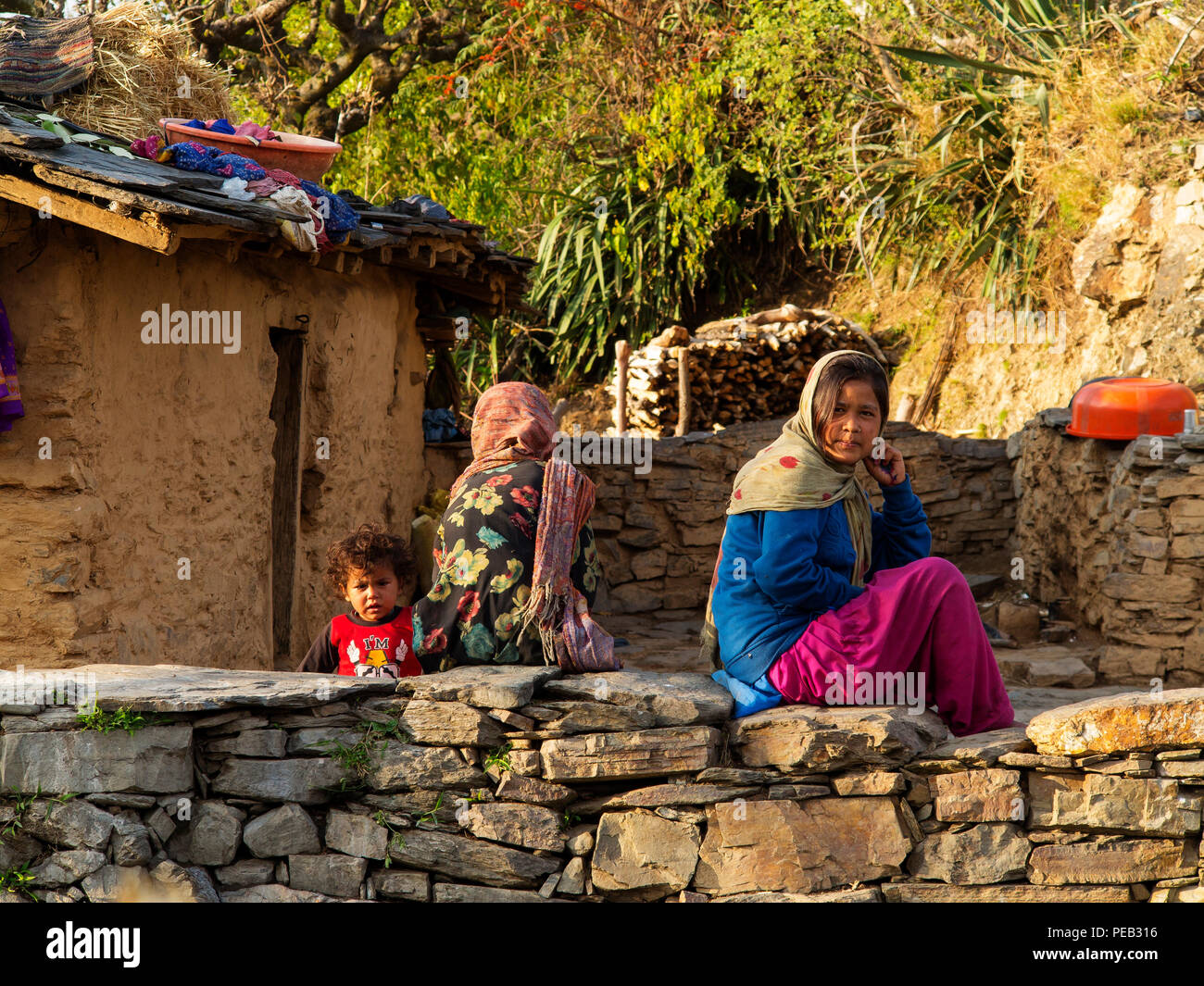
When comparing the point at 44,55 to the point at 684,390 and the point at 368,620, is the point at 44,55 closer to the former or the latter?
the point at 368,620

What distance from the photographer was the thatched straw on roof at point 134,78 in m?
5.86

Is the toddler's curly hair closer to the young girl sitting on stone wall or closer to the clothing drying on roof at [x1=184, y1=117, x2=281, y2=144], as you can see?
the young girl sitting on stone wall

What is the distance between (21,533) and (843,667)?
3175 millimetres

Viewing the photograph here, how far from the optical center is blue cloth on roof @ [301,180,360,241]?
18.5 feet

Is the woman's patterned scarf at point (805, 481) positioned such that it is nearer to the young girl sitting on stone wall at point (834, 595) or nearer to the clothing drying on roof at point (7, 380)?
the young girl sitting on stone wall at point (834, 595)

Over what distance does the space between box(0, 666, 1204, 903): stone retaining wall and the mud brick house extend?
158cm

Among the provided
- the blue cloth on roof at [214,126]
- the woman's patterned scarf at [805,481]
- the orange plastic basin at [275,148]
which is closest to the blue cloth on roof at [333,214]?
the orange plastic basin at [275,148]

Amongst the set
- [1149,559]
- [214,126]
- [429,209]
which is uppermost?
[214,126]

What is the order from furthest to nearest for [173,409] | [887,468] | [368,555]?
[173,409] < [368,555] < [887,468]

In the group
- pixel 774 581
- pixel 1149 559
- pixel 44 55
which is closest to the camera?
pixel 774 581

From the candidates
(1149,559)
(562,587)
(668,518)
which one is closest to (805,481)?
(562,587)

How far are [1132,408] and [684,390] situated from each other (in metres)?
5.19

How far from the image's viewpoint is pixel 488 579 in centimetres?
328

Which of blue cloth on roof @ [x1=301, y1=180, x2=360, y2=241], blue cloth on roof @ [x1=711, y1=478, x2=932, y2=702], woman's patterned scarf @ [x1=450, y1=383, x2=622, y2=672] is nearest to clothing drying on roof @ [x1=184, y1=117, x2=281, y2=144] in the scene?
blue cloth on roof @ [x1=301, y1=180, x2=360, y2=241]
